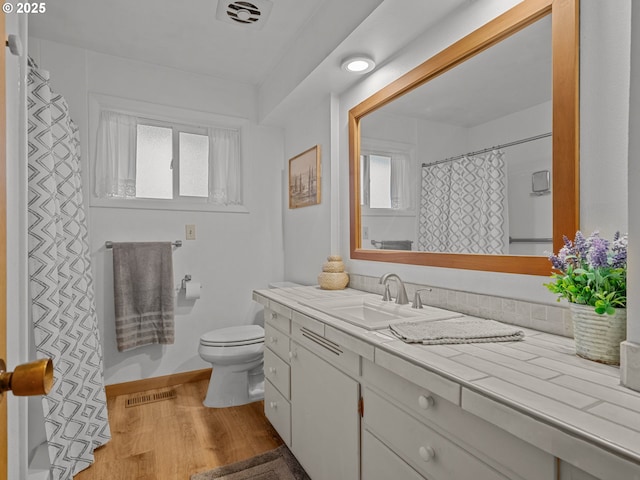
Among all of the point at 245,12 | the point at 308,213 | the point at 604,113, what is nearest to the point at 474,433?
the point at 604,113

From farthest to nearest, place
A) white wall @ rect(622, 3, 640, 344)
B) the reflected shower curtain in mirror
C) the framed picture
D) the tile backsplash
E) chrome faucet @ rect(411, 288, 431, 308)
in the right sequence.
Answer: the framed picture
chrome faucet @ rect(411, 288, 431, 308)
the reflected shower curtain in mirror
the tile backsplash
white wall @ rect(622, 3, 640, 344)

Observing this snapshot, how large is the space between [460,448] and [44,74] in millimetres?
2312

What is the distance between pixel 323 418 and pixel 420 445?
58 cm

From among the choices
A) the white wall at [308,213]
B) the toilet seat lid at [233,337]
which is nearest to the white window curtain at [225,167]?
the white wall at [308,213]

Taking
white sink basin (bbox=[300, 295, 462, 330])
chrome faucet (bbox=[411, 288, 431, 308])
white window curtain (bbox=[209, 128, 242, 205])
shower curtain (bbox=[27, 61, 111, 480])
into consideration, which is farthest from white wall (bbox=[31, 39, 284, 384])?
chrome faucet (bbox=[411, 288, 431, 308])

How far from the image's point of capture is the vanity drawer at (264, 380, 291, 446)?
70.6 inches

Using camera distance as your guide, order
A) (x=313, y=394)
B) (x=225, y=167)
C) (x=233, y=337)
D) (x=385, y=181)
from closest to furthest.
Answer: (x=313, y=394) < (x=385, y=181) < (x=233, y=337) < (x=225, y=167)

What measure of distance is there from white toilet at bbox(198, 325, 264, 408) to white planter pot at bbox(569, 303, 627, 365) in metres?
1.89

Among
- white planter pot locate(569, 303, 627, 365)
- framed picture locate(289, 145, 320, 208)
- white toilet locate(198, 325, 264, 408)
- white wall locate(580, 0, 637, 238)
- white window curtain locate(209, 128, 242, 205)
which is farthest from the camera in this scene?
white window curtain locate(209, 128, 242, 205)

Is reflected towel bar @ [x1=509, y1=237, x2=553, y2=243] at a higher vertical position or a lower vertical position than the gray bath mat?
higher

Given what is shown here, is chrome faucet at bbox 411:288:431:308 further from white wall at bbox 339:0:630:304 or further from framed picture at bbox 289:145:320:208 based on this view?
framed picture at bbox 289:145:320:208

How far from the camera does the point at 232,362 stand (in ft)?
7.63

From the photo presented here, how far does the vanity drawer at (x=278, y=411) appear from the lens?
70.6 inches

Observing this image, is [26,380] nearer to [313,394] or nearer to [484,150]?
[313,394]
